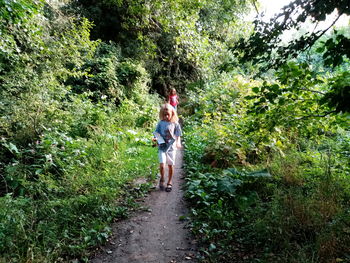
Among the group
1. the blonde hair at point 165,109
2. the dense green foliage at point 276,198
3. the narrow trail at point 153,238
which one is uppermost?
the blonde hair at point 165,109

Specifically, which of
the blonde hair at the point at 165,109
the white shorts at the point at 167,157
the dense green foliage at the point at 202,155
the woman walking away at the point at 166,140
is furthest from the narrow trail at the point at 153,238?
the blonde hair at the point at 165,109

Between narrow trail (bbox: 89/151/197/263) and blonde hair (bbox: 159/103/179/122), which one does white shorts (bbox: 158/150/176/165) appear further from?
narrow trail (bbox: 89/151/197/263)

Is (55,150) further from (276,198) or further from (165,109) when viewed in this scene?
(276,198)

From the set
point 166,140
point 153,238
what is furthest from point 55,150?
point 153,238

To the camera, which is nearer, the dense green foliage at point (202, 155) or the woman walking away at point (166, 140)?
the dense green foliage at point (202, 155)

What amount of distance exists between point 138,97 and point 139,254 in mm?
9771

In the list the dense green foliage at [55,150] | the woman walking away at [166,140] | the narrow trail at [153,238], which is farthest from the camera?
the woman walking away at [166,140]

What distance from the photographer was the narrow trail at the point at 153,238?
10.8 feet

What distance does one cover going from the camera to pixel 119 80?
39.4 feet

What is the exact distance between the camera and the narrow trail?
10.8 ft

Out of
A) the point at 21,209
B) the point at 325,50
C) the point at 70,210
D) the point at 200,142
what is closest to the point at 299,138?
the point at 200,142

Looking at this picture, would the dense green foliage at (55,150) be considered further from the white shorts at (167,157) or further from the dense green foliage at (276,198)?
the dense green foliage at (276,198)

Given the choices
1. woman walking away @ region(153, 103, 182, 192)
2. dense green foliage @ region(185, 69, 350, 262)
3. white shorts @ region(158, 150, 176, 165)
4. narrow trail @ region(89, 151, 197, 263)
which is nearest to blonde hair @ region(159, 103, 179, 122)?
woman walking away @ region(153, 103, 182, 192)

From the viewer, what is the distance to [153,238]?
3742 millimetres
